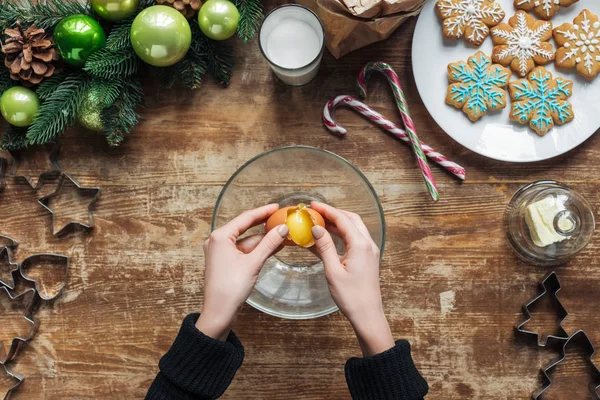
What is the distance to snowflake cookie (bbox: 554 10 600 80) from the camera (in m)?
1.24

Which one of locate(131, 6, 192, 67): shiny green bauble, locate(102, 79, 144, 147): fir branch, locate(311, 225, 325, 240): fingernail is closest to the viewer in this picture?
locate(311, 225, 325, 240): fingernail

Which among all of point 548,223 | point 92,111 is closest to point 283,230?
point 92,111

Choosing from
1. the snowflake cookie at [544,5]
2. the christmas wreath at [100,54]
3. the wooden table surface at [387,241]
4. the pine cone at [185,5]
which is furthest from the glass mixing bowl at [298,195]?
the snowflake cookie at [544,5]

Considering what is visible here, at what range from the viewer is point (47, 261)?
1332 mm

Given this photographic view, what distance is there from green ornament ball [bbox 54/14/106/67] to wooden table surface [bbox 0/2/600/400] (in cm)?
18

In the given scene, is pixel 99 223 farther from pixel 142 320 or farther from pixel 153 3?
pixel 153 3

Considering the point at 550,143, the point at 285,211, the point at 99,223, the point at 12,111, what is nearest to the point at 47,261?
the point at 99,223

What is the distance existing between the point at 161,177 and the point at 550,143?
3.05ft

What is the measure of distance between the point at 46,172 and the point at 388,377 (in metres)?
0.93

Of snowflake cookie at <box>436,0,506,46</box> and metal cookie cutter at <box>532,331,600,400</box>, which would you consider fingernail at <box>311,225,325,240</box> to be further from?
metal cookie cutter at <box>532,331,600,400</box>

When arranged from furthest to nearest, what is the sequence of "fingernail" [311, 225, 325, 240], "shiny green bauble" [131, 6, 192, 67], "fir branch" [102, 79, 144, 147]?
"fir branch" [102, 79, 144, 147]
"shiny green bauble" [131, 6, 192, 67]
"fingernail" [311, 225, 325, 240]

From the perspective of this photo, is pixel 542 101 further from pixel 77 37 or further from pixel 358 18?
pixel 77 37

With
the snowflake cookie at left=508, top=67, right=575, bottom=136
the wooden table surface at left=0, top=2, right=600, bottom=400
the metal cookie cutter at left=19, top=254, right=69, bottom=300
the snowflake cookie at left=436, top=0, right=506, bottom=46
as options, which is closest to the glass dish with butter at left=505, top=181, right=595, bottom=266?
the wooden table surface at left=0, top=2, right=600, bottom=400

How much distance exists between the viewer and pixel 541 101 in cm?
125
